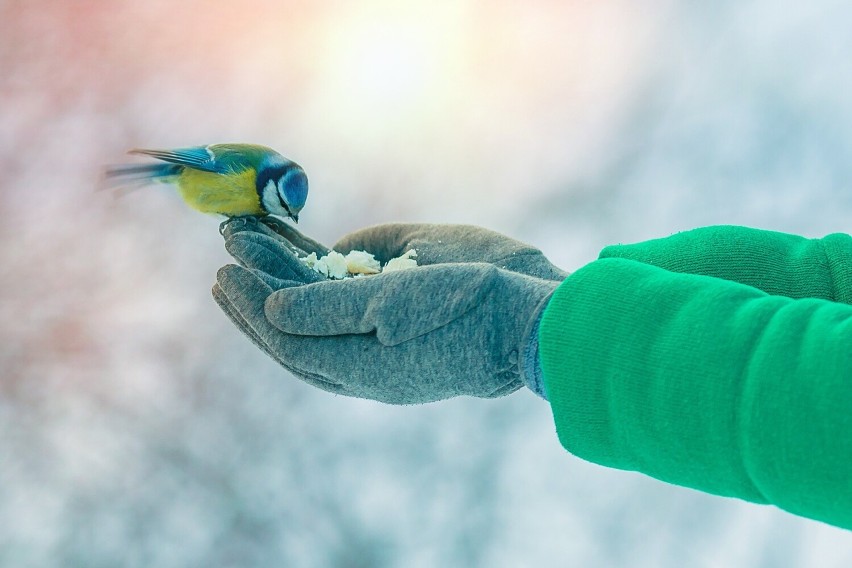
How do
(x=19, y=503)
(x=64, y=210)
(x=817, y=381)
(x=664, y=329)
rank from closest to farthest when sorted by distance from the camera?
(x=817, y=381)
(x=664, y=329)
(x=19, y=503)
(x=64, y=210)

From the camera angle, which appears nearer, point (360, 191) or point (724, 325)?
point (724, 325)

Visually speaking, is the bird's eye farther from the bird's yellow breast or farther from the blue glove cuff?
the blue glove cuff

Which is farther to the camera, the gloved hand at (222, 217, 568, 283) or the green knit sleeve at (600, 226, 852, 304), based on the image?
the gloved hand at (222, 217, 568, 283)

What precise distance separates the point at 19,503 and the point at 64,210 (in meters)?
0.65

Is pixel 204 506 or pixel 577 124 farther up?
pixel 577 124

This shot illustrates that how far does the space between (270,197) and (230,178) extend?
3.0 inches

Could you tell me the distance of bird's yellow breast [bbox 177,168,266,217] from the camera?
4.19 ft

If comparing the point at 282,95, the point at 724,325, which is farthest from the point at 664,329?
the point at 282,95

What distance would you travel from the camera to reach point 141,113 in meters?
1.72

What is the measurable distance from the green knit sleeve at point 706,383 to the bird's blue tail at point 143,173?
87cm

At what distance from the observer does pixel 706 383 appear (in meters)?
0.58

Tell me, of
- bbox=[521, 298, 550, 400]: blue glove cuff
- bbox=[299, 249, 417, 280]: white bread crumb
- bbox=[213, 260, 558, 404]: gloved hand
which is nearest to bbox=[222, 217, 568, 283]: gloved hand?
bbox=[299, 249, 417, 280]: white bread crumb

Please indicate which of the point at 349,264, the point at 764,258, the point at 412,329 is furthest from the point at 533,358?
the point at 349,264

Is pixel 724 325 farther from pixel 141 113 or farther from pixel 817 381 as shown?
pixel 141 113
